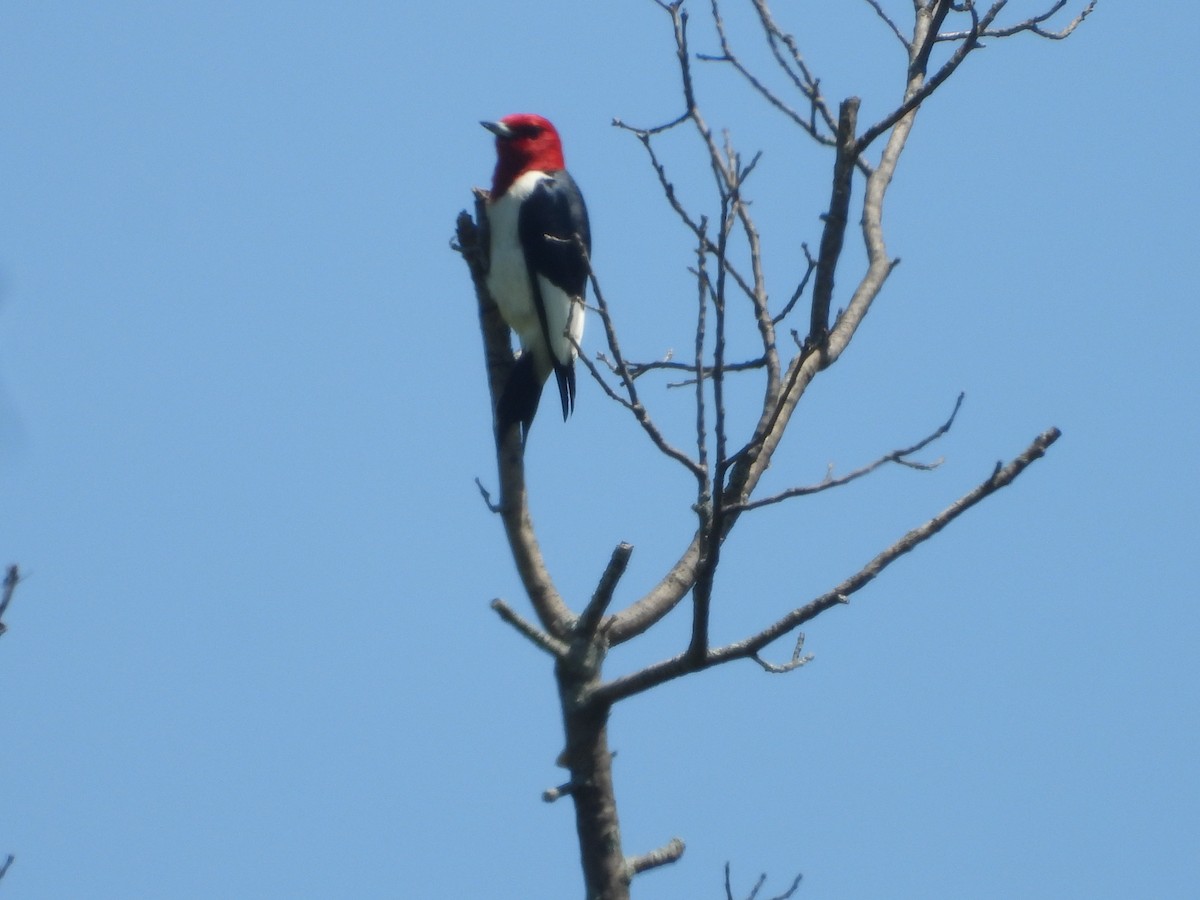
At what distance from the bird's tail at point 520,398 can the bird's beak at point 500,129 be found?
1.08m

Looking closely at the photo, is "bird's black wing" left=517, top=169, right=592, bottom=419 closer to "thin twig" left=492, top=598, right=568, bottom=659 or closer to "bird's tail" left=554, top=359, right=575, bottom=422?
"bird's tail" left=554, top=359, right=575, bottom=422

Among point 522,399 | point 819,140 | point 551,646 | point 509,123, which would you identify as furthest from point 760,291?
point 509,123

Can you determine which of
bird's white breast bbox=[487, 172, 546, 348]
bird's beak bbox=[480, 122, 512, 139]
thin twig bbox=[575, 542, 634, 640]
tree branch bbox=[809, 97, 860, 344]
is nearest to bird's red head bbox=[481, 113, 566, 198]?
bird's beak bbox=[480, 122, 512, 139]

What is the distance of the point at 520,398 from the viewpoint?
4031 mm

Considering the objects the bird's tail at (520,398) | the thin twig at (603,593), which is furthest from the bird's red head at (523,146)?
the thin twig at (603,593)

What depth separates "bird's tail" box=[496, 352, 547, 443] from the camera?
12.2 feet

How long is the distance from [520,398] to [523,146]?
171 centimetres

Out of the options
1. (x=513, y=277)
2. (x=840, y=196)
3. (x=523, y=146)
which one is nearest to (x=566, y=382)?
(x=513, y=277)

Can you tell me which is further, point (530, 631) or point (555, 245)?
point (555, 245)

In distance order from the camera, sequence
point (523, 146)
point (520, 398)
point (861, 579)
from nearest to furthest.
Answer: point (861, 579)
point (520, 398)
point (523, 146)

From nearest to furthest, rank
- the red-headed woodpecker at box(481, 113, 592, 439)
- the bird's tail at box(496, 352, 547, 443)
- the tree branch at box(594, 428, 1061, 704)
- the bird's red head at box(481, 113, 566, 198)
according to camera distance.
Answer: the tree branch at box(594, 428, 1061, 704)
the bird's tail at box(496, 352, 547, 443)
the red-headed woodpecker at box(481, 113, 592, 439)
the bird's red head at box(481, 113, 566, 198)

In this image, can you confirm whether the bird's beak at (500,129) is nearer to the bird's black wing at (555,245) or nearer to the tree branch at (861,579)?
the bird's black wing at (555,245)

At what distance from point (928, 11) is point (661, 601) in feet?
7.40

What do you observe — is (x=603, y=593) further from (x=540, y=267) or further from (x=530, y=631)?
(x=540, y=267)
